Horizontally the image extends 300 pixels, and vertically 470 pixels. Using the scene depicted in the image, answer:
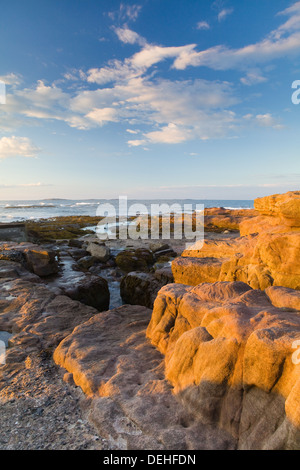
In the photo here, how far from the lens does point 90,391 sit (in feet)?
19.2

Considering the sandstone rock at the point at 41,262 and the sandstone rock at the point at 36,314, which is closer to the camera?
the sandstone rock at the point at 36,314

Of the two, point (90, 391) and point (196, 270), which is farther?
point (196, 270)

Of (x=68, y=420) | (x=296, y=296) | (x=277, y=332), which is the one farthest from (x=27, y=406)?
(x=296, y=296)

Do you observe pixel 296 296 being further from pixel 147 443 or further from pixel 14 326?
pixel 14 326

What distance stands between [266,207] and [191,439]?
10.1 m

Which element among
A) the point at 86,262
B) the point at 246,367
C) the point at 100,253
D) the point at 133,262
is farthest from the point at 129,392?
the point at 100,253

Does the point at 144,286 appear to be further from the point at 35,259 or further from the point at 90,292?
the point at 35,259

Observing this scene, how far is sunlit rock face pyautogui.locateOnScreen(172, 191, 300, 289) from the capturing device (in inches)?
283

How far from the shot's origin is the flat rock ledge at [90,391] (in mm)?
4574

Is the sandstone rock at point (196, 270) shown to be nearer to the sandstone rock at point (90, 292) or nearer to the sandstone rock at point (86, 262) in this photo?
the sandstone rock at point (90, 292)

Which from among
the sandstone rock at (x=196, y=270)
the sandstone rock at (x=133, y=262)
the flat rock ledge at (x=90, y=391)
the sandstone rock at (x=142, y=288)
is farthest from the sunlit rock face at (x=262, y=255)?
the sandstone rock at (x=133, y=262)

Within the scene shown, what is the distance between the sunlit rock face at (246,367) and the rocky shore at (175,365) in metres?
0.02

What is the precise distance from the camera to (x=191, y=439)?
441cm

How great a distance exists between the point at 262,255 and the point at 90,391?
19.7ft
